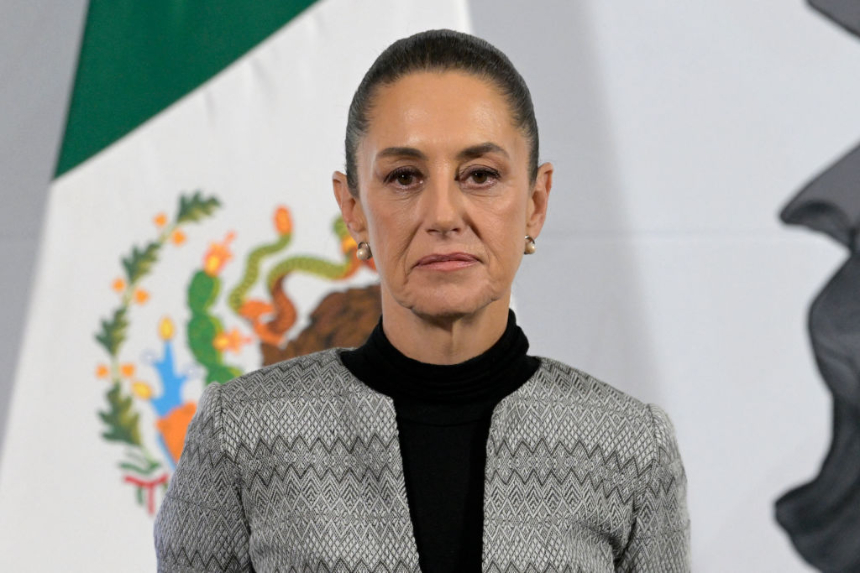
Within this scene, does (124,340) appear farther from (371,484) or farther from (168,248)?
(371,484)

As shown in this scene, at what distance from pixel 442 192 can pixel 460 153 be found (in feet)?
0.12

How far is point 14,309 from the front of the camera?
6.07ft

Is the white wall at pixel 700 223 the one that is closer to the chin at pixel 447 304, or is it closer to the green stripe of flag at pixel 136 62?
the green stripe of flag at pixel 136 62

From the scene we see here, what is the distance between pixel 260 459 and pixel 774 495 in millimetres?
1285

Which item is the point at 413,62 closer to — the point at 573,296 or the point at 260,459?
the point at 260,459

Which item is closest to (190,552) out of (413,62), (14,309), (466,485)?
(466,485)

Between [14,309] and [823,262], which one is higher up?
[823,262]

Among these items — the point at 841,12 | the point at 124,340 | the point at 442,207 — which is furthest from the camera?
the point at 841,12

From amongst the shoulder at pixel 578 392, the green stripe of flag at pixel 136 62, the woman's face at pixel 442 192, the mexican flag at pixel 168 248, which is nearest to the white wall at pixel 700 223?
the mexican flag at pixel 168 248

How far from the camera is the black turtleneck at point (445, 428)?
87 cm

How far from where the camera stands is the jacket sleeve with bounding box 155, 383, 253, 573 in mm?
896

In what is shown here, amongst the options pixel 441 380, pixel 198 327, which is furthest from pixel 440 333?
pixel 198 327

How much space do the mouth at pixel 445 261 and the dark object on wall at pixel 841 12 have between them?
1405 mm

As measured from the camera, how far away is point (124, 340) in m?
1.85
